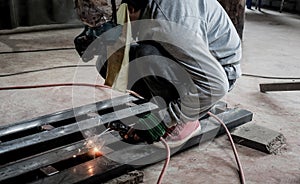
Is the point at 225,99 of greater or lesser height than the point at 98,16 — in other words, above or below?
below

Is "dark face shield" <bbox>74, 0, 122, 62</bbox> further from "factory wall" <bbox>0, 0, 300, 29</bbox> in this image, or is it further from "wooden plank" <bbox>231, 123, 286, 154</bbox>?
"factory wall" <bbox>0, 0, 300, 29</bbox>

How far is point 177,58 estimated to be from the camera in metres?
1.29

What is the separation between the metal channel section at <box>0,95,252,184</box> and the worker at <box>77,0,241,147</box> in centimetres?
11

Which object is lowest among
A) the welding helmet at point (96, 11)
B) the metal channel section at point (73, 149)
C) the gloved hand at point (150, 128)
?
the metal channel section at point (73, 149)

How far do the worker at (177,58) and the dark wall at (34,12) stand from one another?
277 centimetres

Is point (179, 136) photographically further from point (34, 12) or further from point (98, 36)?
point (34, 12)

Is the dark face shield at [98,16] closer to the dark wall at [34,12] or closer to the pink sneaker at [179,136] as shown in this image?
the pink sneaker at [179,136]

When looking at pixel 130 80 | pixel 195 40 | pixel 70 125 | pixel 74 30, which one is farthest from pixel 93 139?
pixel 74 30

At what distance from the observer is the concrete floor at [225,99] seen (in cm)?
149

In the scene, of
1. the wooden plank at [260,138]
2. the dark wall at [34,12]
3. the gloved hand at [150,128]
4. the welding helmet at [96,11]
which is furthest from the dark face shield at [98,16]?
the dark wall at [34,12]

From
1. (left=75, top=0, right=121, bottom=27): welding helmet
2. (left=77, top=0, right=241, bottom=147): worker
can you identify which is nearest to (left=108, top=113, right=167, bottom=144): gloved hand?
(left=77, top=0, right=241, bottom=147): worker

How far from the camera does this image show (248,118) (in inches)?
76.4

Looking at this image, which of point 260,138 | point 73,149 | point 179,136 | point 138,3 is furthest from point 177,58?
point 260,138

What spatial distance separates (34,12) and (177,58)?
321 cm
